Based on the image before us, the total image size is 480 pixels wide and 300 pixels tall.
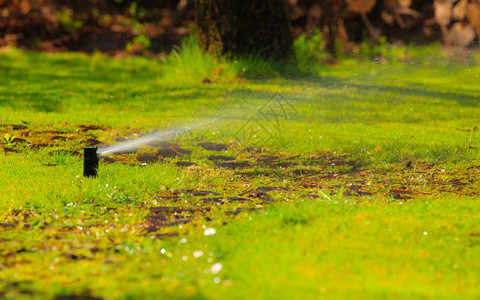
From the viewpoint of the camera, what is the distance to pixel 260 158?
21.2ft

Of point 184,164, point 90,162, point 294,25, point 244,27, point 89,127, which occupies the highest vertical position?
point 244,27

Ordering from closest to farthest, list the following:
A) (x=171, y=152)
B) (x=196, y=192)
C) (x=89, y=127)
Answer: (x=196, y=192) < (x=171, y=152) < (x=89, y=127)

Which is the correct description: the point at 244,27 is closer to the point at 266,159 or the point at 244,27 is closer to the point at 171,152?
the point at 171,152

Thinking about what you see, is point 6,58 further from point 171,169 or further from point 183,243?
point 183,243

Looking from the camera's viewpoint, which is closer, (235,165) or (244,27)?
(235,165)

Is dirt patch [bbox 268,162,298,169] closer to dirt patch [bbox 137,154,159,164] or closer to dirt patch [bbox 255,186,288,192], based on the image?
dirt patch [bbox 255,186,288,192]

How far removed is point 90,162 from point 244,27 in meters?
5.91

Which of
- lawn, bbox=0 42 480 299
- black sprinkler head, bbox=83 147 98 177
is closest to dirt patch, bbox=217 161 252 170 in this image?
lawn, bbox=0 42 480 299

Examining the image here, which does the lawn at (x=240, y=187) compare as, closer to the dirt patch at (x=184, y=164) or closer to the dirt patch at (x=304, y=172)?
the dirt patch at (x=304, y=172)

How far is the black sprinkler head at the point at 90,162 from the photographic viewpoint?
5301 mm

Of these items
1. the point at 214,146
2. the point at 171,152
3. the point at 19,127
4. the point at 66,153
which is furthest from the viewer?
the point at 19,127

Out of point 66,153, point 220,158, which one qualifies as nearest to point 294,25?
point 220,158

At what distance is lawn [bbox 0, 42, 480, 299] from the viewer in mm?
3436

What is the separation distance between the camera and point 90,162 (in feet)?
17.6
